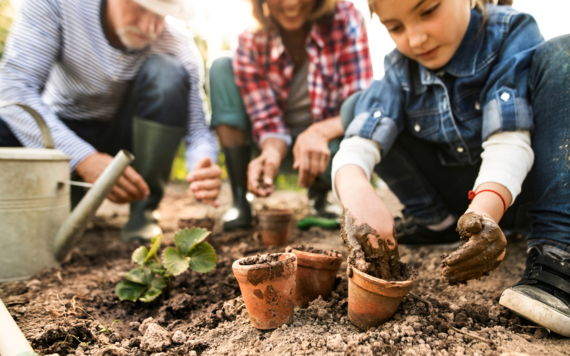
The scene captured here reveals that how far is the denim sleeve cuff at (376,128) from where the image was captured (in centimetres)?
149

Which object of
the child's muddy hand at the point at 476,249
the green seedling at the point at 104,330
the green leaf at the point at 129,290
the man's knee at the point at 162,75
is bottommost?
the green leaf at the point at 129,290

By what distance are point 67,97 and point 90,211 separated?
3.68 ft

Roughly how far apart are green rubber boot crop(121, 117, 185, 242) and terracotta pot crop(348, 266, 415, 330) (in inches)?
60.5

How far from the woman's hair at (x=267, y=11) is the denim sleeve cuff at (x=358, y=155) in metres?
1.15

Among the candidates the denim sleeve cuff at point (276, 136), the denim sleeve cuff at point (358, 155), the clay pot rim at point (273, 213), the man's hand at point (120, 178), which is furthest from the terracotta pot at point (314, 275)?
the denim sleeve cuff at point (276, 136)

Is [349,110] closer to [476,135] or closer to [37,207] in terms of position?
[476,135]

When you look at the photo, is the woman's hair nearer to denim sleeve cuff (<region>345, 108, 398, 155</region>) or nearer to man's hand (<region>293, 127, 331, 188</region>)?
man's hand (<region>293, 127, 331, 188</region>)

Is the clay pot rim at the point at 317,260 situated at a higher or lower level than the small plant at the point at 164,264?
higher

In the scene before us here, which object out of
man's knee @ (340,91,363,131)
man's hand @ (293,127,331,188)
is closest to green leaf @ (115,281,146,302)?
man's hand @ (293,127,331,188)

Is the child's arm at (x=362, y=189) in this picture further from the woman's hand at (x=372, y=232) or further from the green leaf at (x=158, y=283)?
the green leaf at (x=158, y=283)

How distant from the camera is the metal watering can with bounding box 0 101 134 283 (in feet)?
4.68

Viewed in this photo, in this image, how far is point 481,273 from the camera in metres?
1.01

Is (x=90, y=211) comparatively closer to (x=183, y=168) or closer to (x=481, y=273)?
(x=481, y=273)

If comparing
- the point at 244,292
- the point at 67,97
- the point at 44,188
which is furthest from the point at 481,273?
the point at 67,97
